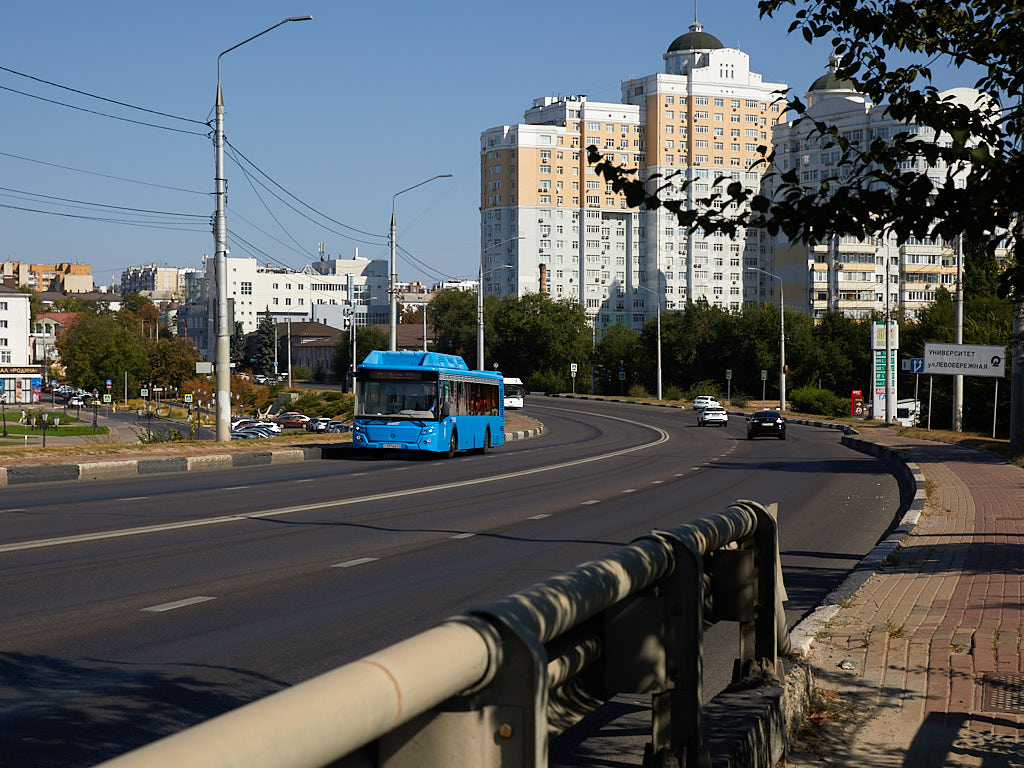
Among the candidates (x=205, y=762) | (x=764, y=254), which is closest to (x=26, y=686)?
(x=205, y=762)

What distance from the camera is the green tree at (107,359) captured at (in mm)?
122250

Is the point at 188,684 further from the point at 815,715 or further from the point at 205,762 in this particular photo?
the point at 205,762

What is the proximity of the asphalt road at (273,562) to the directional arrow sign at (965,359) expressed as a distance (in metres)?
14.3

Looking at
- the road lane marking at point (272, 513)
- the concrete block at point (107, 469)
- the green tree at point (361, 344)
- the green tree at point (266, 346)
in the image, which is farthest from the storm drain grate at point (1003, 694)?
the green tree at point (266, 346)

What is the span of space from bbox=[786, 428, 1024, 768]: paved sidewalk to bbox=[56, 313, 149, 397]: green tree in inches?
4678

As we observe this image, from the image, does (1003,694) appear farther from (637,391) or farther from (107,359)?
(107,359)

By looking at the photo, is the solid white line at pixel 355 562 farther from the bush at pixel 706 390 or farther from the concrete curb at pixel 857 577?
the bush at pixel 706 390

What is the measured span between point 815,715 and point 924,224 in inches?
106

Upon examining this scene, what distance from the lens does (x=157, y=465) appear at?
25516 mm

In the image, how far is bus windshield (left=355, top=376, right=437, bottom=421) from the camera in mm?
30875

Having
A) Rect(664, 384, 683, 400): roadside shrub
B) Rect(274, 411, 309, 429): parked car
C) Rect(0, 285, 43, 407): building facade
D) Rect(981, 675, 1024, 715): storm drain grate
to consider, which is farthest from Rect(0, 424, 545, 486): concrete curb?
Rect(0, 285, 43, 407): building facade

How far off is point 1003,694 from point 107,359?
411ft

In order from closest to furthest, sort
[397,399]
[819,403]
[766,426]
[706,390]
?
[397,399], [766,426], [819,403], [706,390]

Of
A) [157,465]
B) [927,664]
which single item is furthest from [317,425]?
[927,664]
